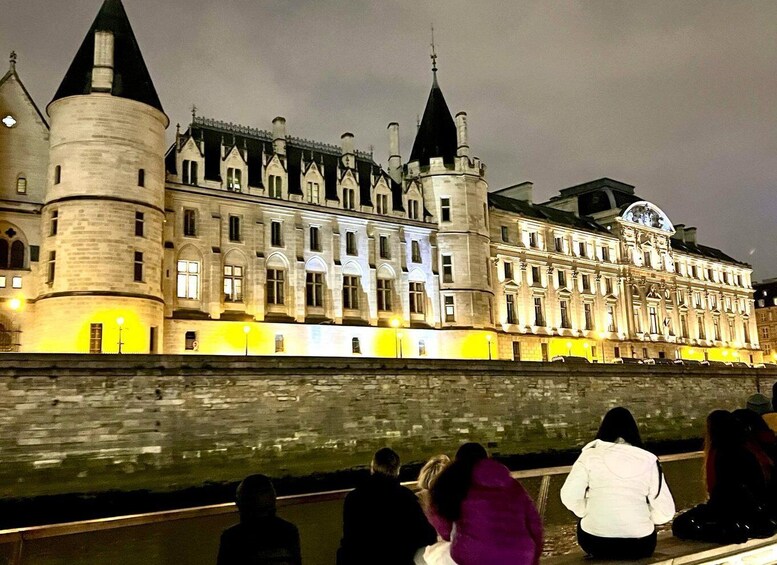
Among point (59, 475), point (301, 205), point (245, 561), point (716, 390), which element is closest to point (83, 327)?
point (59, 475)

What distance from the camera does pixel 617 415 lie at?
578 cm

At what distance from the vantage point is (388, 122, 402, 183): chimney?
162 ft

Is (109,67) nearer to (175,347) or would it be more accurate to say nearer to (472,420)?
(175,347)

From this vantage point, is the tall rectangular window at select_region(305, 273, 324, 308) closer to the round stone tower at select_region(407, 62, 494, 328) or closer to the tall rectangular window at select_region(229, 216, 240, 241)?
the tall rectangular window at select_region(229, 216, 240, 241)

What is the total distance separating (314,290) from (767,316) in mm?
70771

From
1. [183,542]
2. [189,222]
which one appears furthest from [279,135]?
[183,542]

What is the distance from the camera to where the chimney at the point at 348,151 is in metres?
44.5

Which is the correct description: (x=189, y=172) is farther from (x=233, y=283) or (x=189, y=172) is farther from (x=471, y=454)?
(x=471, y=454)

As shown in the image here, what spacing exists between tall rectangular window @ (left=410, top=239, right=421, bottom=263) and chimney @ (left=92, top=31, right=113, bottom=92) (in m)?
20.0

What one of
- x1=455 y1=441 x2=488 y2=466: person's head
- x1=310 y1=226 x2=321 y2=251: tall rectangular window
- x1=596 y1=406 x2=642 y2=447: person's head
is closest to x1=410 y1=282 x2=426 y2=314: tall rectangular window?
x1=310 y1=226 x2=321 y2=251: tall rectangular window

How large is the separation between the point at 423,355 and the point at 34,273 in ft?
71.3

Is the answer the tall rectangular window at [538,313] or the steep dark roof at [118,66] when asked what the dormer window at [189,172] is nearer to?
the steep dark roof at [118,66]

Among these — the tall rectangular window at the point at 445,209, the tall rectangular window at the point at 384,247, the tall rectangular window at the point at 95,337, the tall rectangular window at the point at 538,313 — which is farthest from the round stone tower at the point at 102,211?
the tall rectangular window at the point at 538,313

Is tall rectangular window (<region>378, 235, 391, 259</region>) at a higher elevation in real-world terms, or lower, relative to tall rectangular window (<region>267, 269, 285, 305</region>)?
higher
